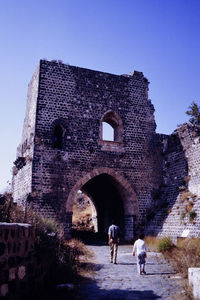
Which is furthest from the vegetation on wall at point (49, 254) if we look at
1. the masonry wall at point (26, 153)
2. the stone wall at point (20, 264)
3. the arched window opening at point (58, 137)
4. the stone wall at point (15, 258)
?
the arched window opening at point (58, 137)

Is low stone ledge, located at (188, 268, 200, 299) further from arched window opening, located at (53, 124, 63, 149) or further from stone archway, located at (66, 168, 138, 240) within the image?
arched window opening, located at (53, 124, 63, 149)

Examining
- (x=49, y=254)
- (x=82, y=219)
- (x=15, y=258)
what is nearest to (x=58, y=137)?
(x=49, y=254)

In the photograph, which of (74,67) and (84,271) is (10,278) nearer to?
(84,271)

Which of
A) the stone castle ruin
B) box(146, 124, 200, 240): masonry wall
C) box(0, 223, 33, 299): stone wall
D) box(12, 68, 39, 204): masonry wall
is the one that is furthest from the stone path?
box(12, 68, 39, 204): masonry wall

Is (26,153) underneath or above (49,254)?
above

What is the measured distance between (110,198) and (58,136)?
6007 mm

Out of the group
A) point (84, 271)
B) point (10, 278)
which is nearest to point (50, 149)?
point (84, 271)

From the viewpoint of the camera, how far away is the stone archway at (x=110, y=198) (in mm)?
15359

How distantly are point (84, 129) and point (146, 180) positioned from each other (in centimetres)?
426

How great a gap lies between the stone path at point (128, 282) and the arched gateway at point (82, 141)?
5752 mm

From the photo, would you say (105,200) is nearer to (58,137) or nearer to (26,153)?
(58,137)

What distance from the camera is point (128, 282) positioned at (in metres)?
6.96

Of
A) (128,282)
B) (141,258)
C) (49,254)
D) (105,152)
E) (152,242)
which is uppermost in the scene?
(105,152)

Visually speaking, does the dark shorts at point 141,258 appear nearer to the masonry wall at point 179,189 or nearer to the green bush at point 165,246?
the green bush at point 165,246
